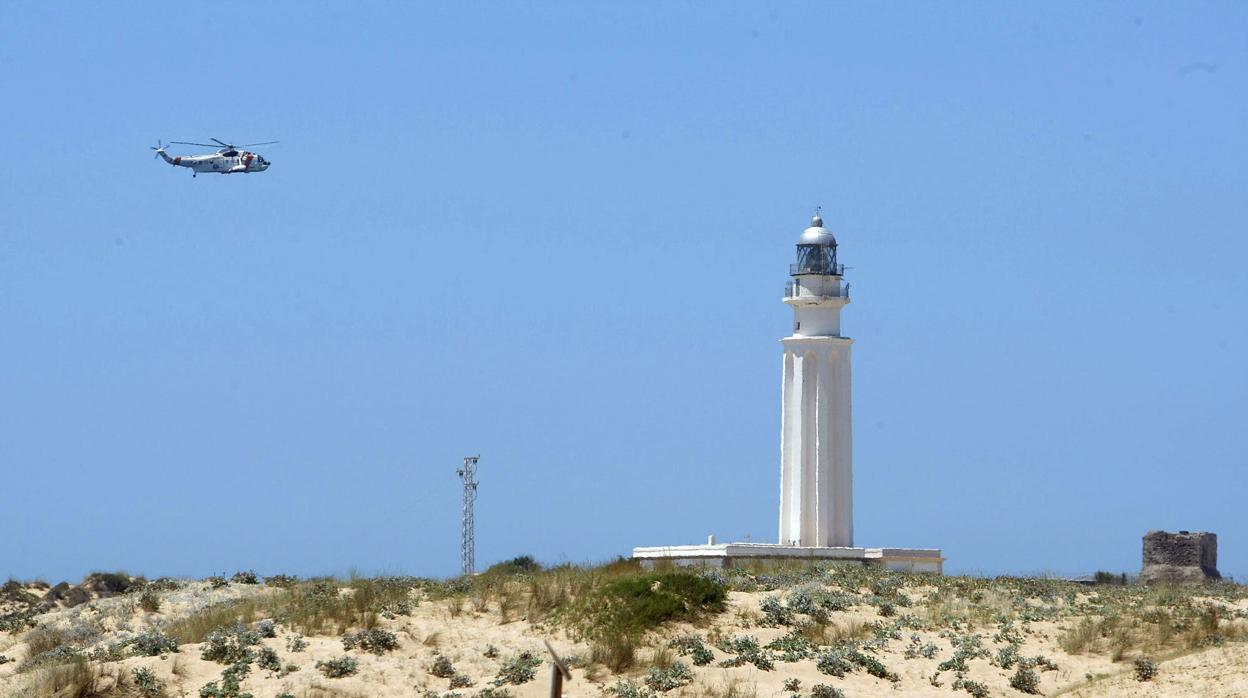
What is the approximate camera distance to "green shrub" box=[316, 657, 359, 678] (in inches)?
1148

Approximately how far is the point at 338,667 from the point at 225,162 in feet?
183

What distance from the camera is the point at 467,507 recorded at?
62.6m

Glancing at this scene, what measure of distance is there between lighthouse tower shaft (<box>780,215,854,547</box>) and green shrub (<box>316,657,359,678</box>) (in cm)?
2735

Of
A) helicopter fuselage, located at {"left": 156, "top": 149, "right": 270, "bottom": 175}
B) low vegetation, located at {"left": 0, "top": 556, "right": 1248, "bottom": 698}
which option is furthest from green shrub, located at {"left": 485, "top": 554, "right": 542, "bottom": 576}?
helicopter fuselage, located at {"left": 156, "top": 149, "right": 270, "bottom": 175}

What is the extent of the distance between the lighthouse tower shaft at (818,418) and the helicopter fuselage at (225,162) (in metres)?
33.7

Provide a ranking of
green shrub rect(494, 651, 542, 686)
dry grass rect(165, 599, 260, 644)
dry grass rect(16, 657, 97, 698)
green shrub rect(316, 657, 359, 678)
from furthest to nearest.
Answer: dry grass rect(165, 599, 260, 644) < green shrub rect(316, 657, 359, 678) < green shrub rect(494, 651, 542, 686) < dry grass rect(16, 657, 97, 698)

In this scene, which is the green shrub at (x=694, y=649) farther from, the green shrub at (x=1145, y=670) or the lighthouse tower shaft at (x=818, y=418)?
the lighthouse tower shaft at (x=818, y=418)

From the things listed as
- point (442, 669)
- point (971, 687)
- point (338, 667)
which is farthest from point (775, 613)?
point (338, 667)

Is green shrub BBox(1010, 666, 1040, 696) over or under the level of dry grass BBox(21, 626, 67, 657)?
under

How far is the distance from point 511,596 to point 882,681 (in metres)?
7.60

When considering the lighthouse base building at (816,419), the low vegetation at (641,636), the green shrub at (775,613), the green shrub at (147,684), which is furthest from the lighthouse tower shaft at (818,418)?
the green shrub at (147,684)

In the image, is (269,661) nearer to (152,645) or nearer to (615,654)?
(152,645)

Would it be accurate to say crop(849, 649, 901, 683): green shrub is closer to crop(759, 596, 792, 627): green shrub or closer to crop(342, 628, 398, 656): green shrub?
crop(759, 596, 792, 627): green shrub

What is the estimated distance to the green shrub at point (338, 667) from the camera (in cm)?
2917
